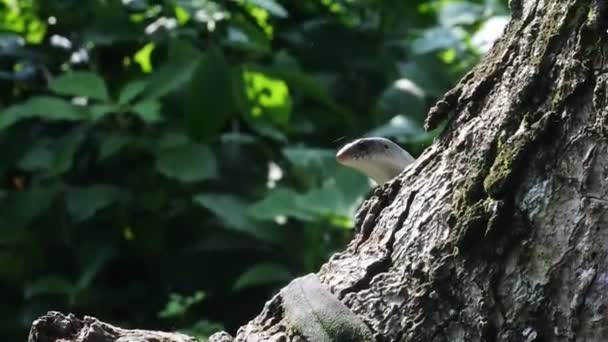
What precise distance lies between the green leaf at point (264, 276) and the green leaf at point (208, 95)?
0.37 metres

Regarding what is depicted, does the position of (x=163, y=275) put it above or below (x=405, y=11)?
below

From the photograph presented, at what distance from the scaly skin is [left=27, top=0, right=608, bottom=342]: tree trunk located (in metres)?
0.20

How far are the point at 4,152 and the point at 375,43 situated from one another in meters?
1.02

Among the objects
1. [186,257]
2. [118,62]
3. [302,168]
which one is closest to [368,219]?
[302,168]

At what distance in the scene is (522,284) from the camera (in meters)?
0.83

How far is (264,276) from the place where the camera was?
217 centimetres

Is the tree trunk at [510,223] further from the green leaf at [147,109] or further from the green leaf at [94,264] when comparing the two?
the green leaf at [94,264]

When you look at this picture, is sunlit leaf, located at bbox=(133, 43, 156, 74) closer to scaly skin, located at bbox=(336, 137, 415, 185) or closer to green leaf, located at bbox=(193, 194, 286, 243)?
green leaf, located at bbox=(193, 194, 286, 243)

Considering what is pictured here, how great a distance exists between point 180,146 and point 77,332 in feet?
4.48

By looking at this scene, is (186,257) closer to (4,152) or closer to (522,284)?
(4,152)

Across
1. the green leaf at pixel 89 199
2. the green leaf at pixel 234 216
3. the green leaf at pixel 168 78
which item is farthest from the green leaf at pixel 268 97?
the green leaf at pixel 89 199

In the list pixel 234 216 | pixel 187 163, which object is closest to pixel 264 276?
pixel 234 216

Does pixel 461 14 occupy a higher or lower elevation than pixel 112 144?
higher

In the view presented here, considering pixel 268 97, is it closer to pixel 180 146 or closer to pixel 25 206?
pixel 180 146
